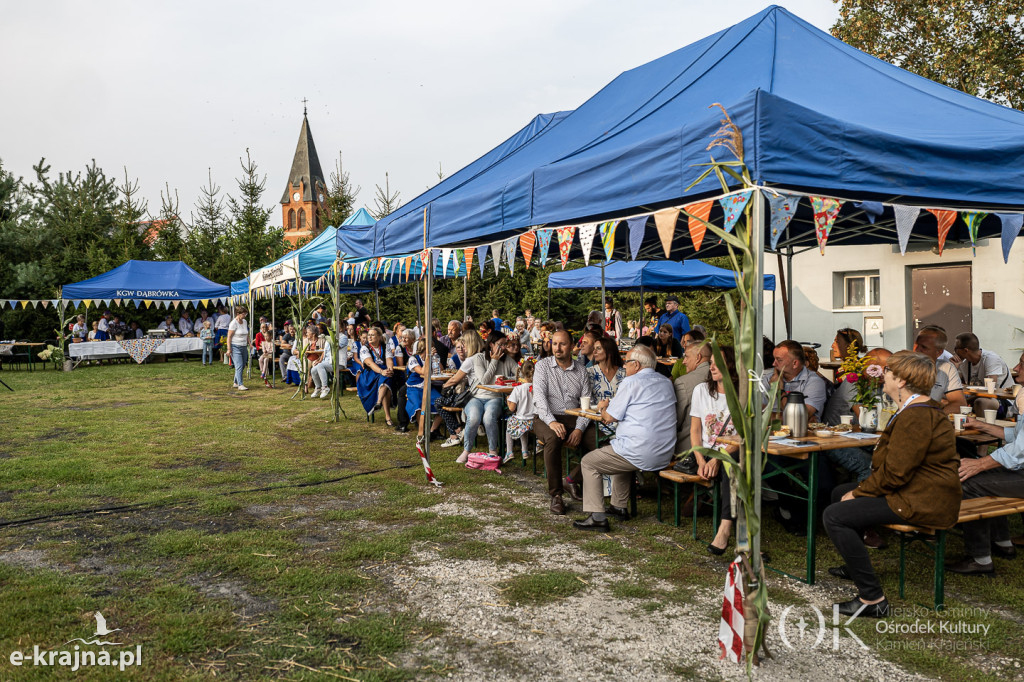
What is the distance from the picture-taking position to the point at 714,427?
Result: 4496 mm

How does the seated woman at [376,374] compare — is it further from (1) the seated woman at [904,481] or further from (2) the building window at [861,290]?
(2) the building window at [861,290]

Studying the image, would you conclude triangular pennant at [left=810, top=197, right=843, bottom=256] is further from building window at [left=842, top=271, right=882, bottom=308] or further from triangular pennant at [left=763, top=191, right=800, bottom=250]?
building window at [left=842, top=271, right=882, bottom=308]

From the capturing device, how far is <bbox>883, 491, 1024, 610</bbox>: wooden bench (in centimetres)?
351

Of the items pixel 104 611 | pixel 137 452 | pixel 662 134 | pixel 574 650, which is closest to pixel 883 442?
pixel 574 650

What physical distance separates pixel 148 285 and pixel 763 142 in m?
22.1

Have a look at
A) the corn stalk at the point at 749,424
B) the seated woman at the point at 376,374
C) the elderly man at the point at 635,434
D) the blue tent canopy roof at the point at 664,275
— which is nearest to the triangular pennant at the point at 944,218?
the elderly man at the point at 635,434

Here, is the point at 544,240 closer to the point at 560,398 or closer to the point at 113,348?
the point at 560,398

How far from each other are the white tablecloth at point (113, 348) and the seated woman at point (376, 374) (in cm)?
1393

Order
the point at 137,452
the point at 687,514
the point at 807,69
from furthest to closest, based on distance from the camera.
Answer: the point at 137,452, the point at 687,514, the point at 807,69

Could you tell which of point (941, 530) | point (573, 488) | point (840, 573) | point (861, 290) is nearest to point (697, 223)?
point (941, 530)

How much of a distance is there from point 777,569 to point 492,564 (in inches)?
68.2

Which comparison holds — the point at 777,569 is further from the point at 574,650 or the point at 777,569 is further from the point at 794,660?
the point at 574,650

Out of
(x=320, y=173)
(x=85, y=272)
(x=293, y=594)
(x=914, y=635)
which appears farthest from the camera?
(x=320, y=173)

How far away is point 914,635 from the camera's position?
332 cm
